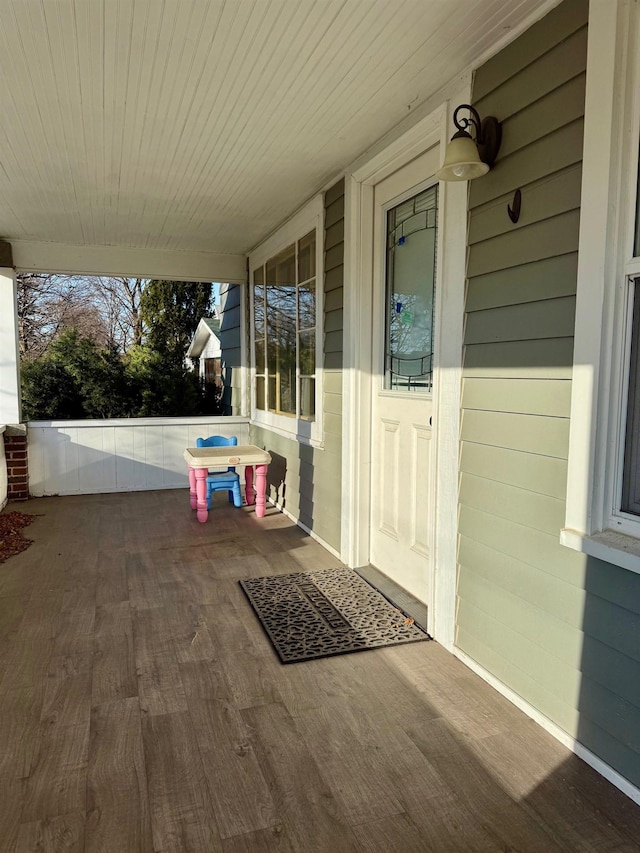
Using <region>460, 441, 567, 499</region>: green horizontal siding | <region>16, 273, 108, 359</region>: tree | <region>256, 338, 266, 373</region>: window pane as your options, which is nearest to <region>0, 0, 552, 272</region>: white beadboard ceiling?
<region>460, 441, 567, 499</region>: green horizontal siding

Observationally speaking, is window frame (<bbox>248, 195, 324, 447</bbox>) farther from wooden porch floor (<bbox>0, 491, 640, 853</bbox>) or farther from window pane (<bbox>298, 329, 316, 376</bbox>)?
wooden porch floor (<bbox>0, 491, 640, 853</bbox>)

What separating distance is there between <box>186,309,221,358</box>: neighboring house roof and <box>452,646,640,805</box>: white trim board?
5906 mm

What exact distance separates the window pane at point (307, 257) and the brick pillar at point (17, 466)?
327 cm

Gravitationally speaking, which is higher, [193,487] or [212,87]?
[212,87]

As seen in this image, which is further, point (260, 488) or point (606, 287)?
point (260, 488)

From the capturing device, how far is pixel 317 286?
4.16m

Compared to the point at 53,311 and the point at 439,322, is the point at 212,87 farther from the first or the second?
the point at 53,311

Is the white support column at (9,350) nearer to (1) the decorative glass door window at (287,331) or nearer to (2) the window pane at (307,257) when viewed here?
(1) the decorative glass door window at (287,331)

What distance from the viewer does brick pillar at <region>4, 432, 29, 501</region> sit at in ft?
18.6

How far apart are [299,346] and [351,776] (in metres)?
3.40

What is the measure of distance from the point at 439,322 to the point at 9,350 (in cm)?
469

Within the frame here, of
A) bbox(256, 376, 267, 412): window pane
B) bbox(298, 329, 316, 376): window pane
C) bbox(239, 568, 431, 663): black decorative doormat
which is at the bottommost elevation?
bbox(239, 568, 431, 663): black decorative doormat

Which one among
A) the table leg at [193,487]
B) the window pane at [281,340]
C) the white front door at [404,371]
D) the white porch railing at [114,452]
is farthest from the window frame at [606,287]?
the white porch railing at [114,452]

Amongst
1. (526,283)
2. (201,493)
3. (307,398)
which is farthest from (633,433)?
(201,493)
